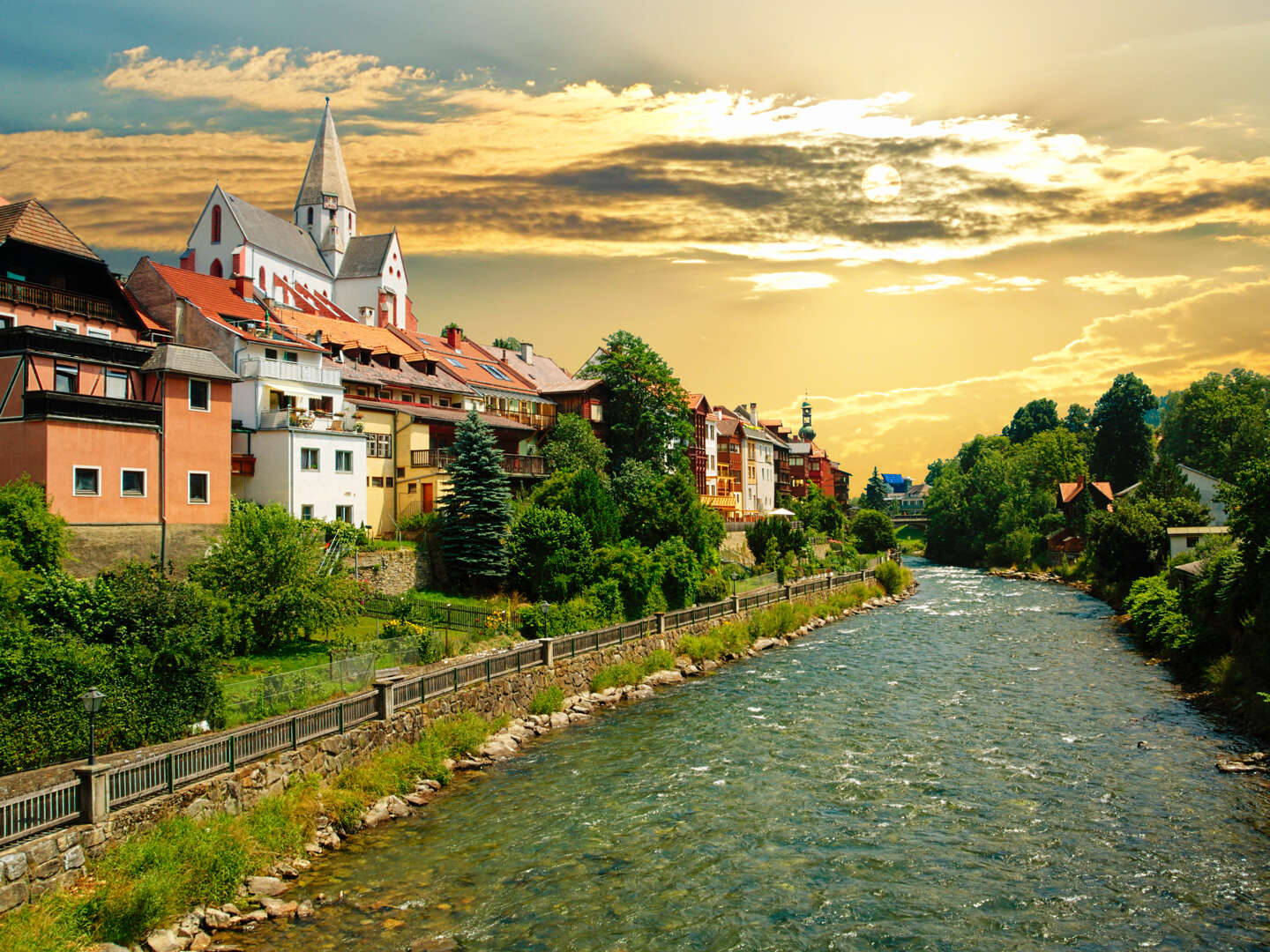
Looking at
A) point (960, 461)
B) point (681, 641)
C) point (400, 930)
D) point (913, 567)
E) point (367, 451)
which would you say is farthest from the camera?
point (960, 461)

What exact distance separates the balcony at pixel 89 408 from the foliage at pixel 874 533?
273 feet

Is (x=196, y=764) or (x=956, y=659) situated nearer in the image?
(x=196, y=764)

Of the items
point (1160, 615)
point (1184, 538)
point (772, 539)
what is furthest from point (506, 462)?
point (1184, 538)

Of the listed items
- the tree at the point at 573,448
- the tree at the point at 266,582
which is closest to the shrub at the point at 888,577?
the tree at the point at 573,448

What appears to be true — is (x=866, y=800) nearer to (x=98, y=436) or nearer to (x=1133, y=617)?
(x=98, y=436)

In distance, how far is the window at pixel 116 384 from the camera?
106 ft

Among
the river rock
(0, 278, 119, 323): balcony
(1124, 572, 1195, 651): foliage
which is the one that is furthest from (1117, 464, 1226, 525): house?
the river rock

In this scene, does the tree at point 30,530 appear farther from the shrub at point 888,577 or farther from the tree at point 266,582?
the shrub at point 888,577

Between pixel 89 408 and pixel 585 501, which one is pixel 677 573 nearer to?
pixel 585 501

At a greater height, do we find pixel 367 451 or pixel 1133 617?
pixel 367 451

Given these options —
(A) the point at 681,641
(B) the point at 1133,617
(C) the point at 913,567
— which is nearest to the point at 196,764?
(A) the point at 681,641

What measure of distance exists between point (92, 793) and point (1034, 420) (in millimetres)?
164117

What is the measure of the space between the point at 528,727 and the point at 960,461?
14675cm

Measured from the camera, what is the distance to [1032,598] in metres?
66.4
